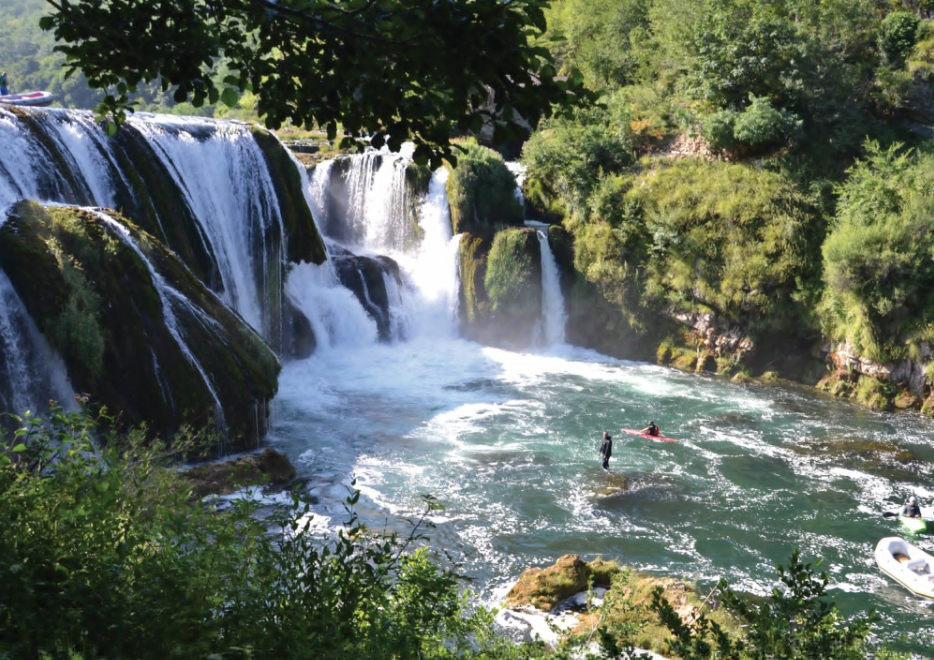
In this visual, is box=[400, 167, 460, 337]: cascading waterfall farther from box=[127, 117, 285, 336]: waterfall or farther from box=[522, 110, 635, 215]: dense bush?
box=[127, 117, 285, 336]: waterfall

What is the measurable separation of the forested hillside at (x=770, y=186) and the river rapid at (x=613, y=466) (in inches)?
78.1

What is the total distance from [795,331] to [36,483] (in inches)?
804

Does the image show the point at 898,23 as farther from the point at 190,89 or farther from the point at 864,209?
the point at 190,89

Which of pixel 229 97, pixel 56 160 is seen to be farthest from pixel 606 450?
pixel 229 97

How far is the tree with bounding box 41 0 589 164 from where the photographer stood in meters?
4.09

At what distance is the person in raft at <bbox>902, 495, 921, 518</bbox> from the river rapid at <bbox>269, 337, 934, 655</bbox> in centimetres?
37

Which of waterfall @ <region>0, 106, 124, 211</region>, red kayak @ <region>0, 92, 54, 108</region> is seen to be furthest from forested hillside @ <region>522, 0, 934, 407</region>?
red kayak @ <region>0, 92, 54, 108</region>

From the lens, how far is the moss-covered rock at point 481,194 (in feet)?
81.3

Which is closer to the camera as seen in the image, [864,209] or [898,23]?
[864,209]

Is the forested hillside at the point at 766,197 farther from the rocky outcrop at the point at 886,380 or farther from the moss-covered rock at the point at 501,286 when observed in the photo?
the moss-covered rock at the point at 501,286

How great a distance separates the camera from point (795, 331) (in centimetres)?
2164

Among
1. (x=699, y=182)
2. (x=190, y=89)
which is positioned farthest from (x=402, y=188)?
(x=190, y=89)

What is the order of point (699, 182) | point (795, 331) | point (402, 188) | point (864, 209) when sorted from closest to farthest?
1. point (864, 209)
2. point (795, 331)
3. point (699, 182)
4. point (402, 188)

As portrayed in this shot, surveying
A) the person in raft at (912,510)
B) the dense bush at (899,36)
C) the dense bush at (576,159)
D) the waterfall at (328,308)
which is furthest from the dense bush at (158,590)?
the dense bush at (899,36)
